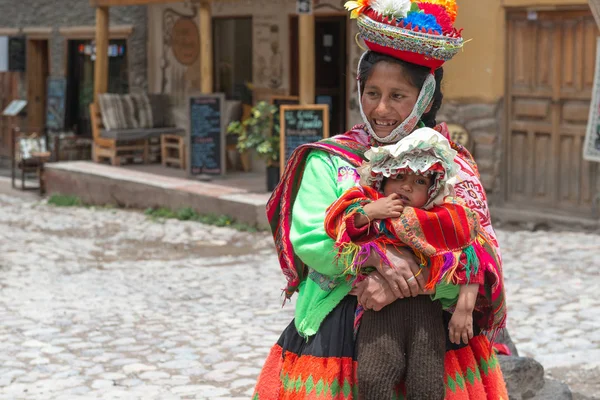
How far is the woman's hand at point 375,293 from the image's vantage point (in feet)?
8.70

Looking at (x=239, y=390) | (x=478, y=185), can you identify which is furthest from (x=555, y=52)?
(x=478, y=185)

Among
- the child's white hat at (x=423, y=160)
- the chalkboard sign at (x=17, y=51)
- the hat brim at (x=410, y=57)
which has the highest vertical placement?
the chalkboard sign at (x=17, y=51)

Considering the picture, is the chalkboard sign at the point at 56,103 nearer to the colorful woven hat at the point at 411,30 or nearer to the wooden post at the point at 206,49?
the wooden post at the point at 206,49

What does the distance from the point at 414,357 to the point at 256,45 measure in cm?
1179

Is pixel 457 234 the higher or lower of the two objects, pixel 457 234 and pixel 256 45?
the lower

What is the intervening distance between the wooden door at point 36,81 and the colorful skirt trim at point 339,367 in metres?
16.8

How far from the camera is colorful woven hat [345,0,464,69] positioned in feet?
9.18

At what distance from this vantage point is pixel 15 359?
5930mm

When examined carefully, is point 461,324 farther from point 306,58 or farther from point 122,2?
point 122,2

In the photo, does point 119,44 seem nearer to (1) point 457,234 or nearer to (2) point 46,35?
(2) point 46,35

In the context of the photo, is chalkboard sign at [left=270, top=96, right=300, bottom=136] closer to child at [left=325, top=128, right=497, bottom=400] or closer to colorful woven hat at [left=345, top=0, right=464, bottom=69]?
colorful woven hat at [left=345, top=0, right=464, bottom=69]

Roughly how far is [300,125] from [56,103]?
7.88 meters

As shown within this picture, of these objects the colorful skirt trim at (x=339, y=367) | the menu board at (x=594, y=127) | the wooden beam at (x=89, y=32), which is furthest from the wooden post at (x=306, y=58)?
the colorful skirt trim at (x=339, y=367)

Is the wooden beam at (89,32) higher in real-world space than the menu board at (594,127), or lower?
higher
